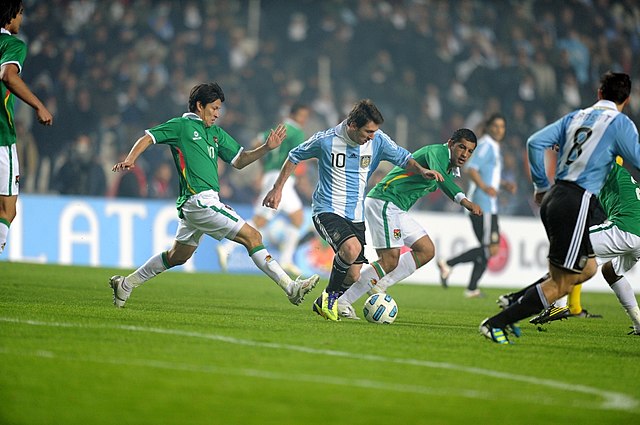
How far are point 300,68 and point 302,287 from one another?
12515mm

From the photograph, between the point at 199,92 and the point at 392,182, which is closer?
the point at 199,92

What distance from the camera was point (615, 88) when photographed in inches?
293

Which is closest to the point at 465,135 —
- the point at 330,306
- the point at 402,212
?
the point at 402,212

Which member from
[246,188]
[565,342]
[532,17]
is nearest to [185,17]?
[246,188]

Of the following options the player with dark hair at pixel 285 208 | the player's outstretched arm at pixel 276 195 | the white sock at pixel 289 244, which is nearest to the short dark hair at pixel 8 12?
the player's outstretched arm at pixel 276 195

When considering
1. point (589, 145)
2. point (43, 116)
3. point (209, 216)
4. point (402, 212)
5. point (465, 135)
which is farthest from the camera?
point (402, 212)

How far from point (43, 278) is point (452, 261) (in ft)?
18.8

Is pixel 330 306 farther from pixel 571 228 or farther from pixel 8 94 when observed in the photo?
pixel 8 94

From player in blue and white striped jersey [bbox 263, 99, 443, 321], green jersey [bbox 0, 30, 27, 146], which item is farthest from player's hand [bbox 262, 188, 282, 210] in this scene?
green jersey [bbox 0, 30, 27, 146]

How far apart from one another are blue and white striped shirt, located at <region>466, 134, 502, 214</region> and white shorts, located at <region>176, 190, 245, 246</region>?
5.50m

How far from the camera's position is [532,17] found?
925 inches

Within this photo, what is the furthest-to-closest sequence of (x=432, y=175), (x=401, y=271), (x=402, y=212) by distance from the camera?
(x=402, y=212) → (x=401, y=271) → (x=432, y=175)

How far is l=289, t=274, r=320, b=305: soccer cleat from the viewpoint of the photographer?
8.66 m

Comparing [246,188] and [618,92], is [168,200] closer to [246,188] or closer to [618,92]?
[246,188]
